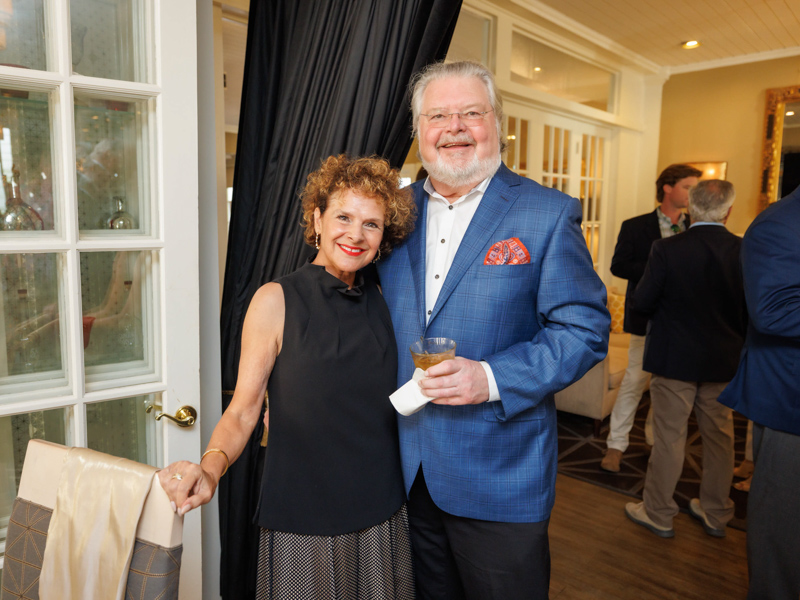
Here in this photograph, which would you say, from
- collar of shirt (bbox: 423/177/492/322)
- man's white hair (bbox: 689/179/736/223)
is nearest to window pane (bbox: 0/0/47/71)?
collar of shirt (bbox: 423/177/492/322)

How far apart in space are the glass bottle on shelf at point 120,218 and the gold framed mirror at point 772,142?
246 inches

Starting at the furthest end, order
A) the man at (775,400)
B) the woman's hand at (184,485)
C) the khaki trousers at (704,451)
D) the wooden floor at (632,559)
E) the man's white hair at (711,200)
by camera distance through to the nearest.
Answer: the khaki trousers at (704,451) → the man's white hair at (711,200) → the wooden floor at (632,559) → the man at (775,400) → the woman's hand at (184,485)

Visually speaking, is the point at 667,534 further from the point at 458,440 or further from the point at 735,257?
the point at 458,440

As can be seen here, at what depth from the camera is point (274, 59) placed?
206 cm

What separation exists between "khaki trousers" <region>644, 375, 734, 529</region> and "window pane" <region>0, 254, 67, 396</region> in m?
2.76

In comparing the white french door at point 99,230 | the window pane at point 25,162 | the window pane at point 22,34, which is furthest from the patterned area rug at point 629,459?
the window pane at point 22,34

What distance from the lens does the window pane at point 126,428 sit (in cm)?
163

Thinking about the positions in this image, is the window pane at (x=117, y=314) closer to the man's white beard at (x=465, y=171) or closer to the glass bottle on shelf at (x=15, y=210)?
the glass bottle on shelf at (x=15, y=210)

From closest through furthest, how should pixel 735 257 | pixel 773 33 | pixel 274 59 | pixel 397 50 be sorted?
pixel 397 50
pixel 274 59
pixel 735 257
pixel 773 33

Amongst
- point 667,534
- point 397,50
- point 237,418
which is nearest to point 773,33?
point 667,534

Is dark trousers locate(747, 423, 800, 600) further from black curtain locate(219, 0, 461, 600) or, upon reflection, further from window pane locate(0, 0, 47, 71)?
window pane locate(0, 0, 47, 71)

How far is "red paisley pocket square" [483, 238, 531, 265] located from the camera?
1421 mm

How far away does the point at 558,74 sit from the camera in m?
5.30

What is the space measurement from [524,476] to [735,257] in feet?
6.71
